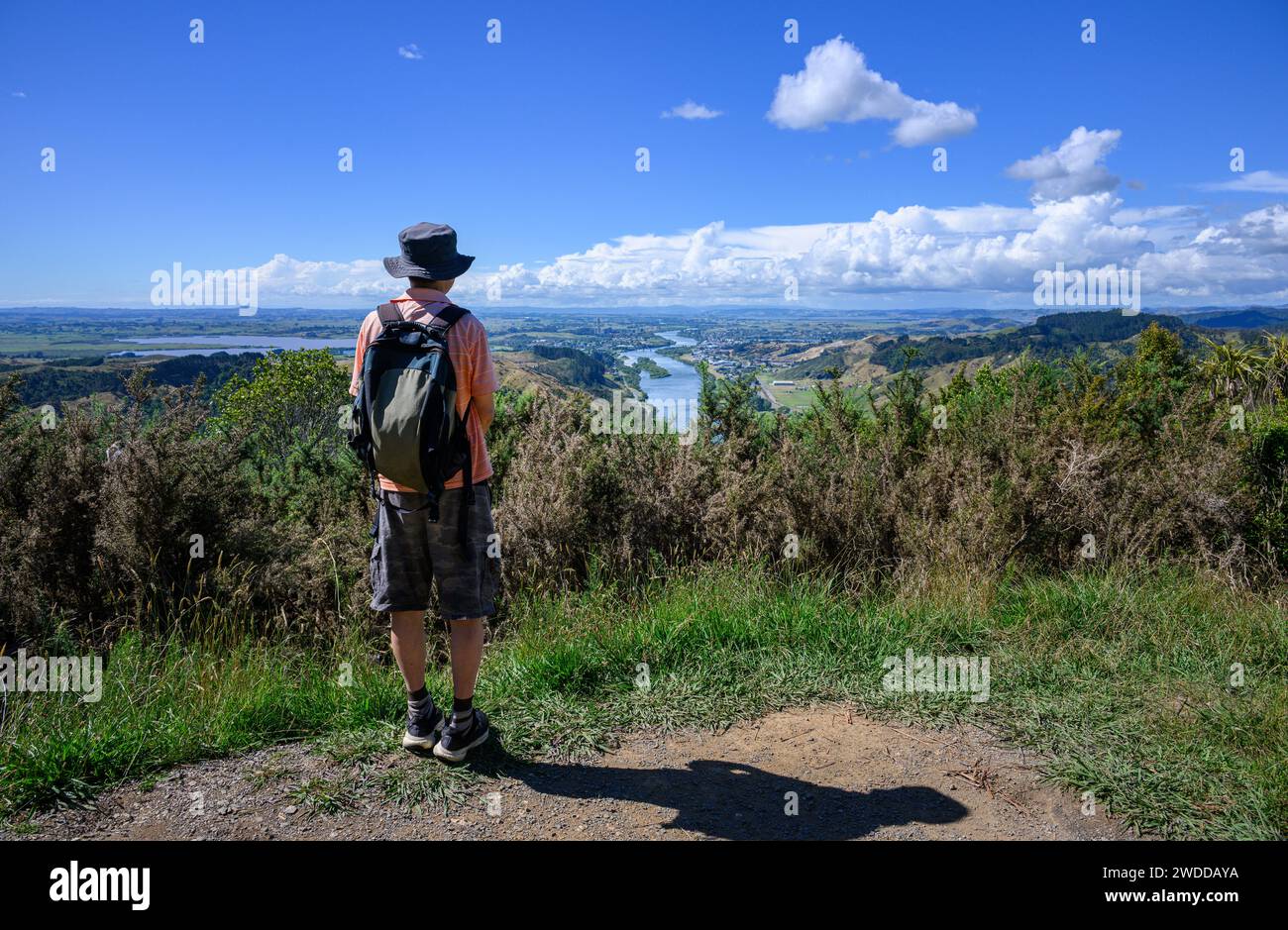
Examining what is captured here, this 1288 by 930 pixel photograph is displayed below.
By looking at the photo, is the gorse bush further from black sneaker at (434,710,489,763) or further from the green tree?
the green tree

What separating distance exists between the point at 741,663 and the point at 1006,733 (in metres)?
1.32

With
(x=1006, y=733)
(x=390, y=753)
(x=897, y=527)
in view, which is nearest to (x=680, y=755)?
(x=390, y=753)

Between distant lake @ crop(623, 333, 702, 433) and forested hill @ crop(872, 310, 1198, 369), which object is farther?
forested hill @ crop(872, 310, 1198, 369)

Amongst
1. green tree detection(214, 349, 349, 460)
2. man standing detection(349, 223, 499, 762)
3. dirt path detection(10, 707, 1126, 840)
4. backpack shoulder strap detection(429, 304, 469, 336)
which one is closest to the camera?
dirt path detection(10, 707, 1126, 840)

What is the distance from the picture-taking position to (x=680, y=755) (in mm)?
3414

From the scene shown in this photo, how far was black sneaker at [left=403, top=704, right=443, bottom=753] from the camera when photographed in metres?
3.30

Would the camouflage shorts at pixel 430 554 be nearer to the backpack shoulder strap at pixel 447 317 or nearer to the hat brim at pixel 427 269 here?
the backpack shoulder strap at pixel 447 317

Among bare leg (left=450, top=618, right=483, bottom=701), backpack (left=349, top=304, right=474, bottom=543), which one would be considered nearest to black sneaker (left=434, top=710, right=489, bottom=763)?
bare leg (left=450, top=618, right=483, bottom=701)

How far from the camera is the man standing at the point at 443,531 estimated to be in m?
3.11

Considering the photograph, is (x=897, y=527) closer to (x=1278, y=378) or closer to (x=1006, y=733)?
(x=1006, y=733)

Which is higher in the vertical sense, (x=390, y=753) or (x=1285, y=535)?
(x=1285, y=535)

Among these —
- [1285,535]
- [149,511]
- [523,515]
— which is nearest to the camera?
[149,511]

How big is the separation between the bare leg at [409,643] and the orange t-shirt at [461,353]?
585mm

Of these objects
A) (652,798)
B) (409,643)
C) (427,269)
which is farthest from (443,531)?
(652,798)
